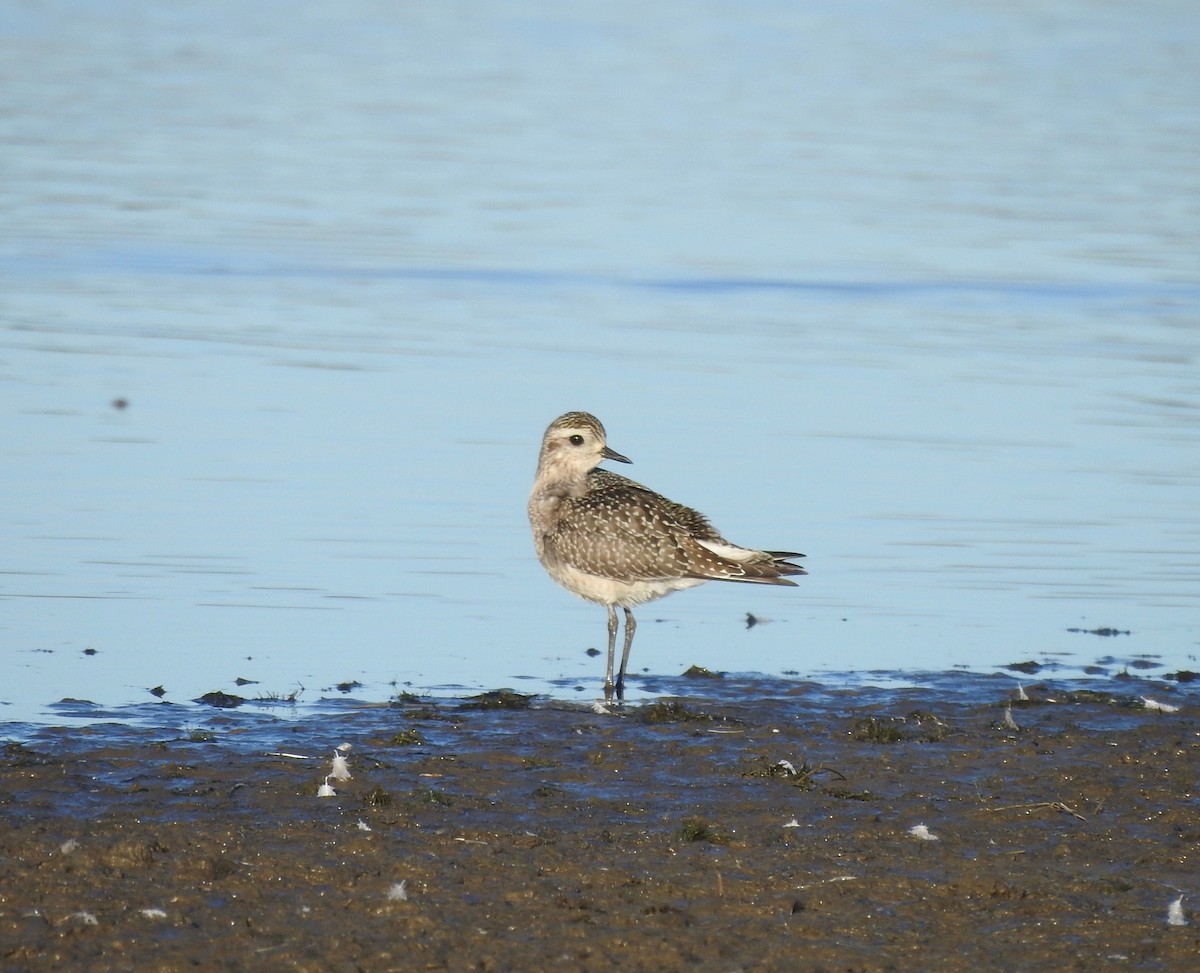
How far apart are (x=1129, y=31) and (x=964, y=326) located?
120 feet

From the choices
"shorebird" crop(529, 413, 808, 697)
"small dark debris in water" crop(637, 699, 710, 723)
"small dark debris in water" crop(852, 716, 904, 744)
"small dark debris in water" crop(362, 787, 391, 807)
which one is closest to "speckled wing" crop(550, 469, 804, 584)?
"shorebird" crop(529, 413, 808, 697)

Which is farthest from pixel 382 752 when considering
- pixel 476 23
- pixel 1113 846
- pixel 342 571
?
pixel 476 23

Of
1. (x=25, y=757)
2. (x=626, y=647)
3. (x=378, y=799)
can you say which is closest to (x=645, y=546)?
(x=626, y=647)

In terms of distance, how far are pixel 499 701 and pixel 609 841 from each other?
2.46 metres

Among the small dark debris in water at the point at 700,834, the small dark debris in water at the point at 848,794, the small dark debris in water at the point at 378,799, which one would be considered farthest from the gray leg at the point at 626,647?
the small dark debris in water at the point at 700,834

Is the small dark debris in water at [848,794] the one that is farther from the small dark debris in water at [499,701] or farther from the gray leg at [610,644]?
the gray leg at [610,644]

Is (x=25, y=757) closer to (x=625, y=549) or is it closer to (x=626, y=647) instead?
(x=626, y=647)

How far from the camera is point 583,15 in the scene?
197 ft

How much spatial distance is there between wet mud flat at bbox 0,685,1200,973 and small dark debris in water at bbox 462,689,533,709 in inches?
1.6

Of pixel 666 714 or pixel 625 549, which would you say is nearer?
pixel 666 714

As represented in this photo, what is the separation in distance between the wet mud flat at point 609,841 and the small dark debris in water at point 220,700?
1.57ft

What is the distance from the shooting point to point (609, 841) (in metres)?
7.90

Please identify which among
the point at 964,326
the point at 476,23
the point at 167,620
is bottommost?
the point at 167,620

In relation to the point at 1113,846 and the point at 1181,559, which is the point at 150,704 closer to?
the point at 1113,846
